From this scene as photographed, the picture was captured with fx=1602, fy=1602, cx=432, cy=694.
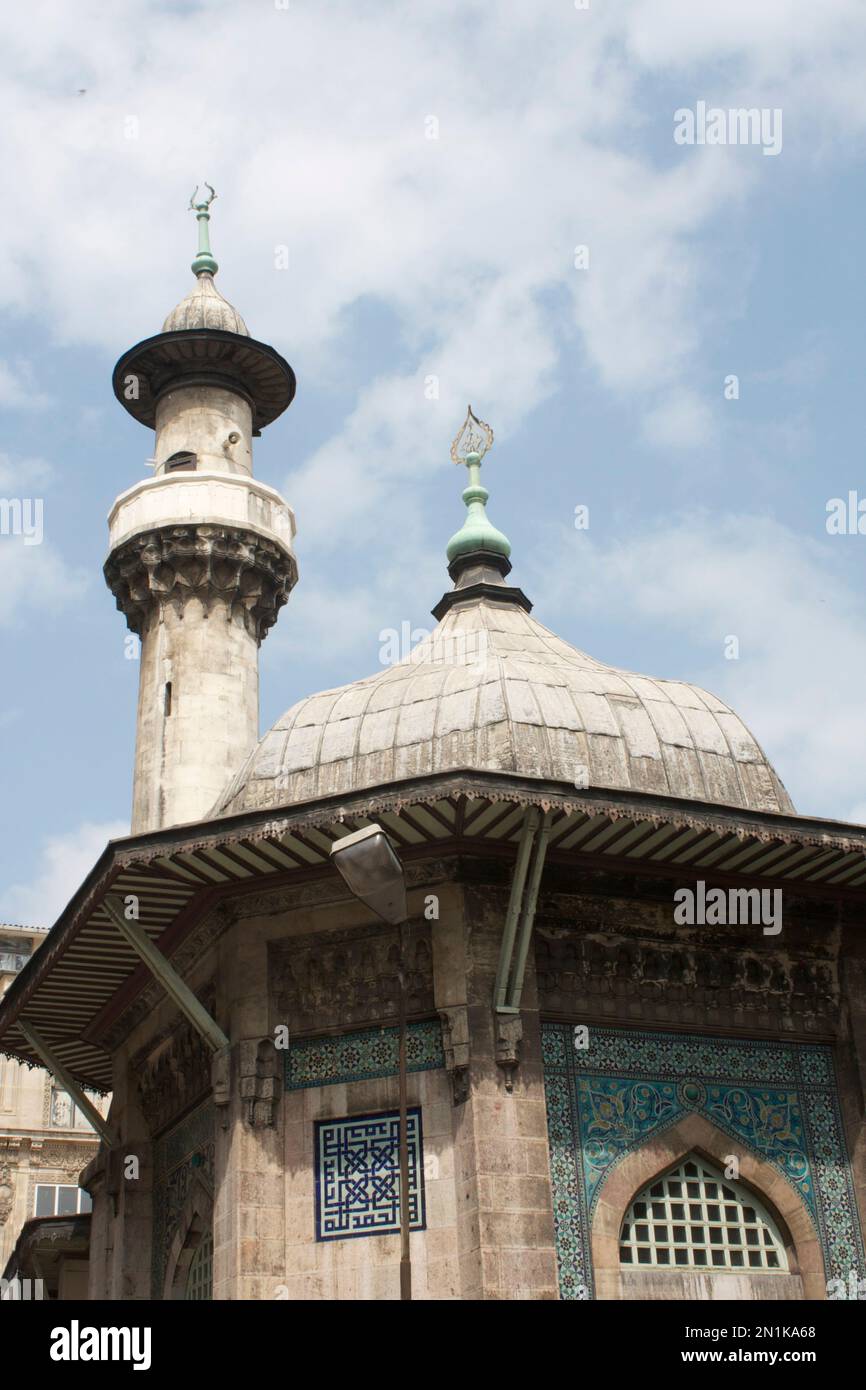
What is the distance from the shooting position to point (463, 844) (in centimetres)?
1326

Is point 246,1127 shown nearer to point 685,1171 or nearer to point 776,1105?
point 685,1171

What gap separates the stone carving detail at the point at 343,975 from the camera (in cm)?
1341

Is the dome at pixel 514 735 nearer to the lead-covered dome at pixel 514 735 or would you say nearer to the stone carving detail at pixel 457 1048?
the lead-covered dome at pixel 514 735

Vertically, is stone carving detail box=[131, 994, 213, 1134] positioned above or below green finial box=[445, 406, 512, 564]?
below

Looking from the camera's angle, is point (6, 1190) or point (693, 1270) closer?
point (693, 1270)

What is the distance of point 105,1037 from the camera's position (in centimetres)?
1759

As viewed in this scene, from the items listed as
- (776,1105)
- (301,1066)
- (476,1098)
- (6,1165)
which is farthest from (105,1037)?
(6,1165)

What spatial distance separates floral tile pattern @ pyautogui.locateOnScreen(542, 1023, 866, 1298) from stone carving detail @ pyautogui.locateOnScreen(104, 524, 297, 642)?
1281cm

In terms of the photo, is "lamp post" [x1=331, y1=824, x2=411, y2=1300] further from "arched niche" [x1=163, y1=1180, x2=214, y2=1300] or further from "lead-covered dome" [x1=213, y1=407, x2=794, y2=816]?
"arched niche" [x1=163, y1=1180, x2=214, y2=1300]

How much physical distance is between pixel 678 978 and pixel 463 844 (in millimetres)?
2342

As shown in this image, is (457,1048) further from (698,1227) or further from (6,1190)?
(6,1190)

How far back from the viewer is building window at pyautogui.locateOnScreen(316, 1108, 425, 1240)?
1269 centimetres

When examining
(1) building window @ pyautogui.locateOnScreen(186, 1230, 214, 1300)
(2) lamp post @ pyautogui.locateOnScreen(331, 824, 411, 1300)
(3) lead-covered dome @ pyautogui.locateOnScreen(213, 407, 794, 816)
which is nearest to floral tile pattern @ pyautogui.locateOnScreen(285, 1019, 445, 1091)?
(1) building window @ pyautogui.locateOnScreen(186, 1230, 214, 1300)

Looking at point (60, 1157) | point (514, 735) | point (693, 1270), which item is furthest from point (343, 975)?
point (60, 1157)
